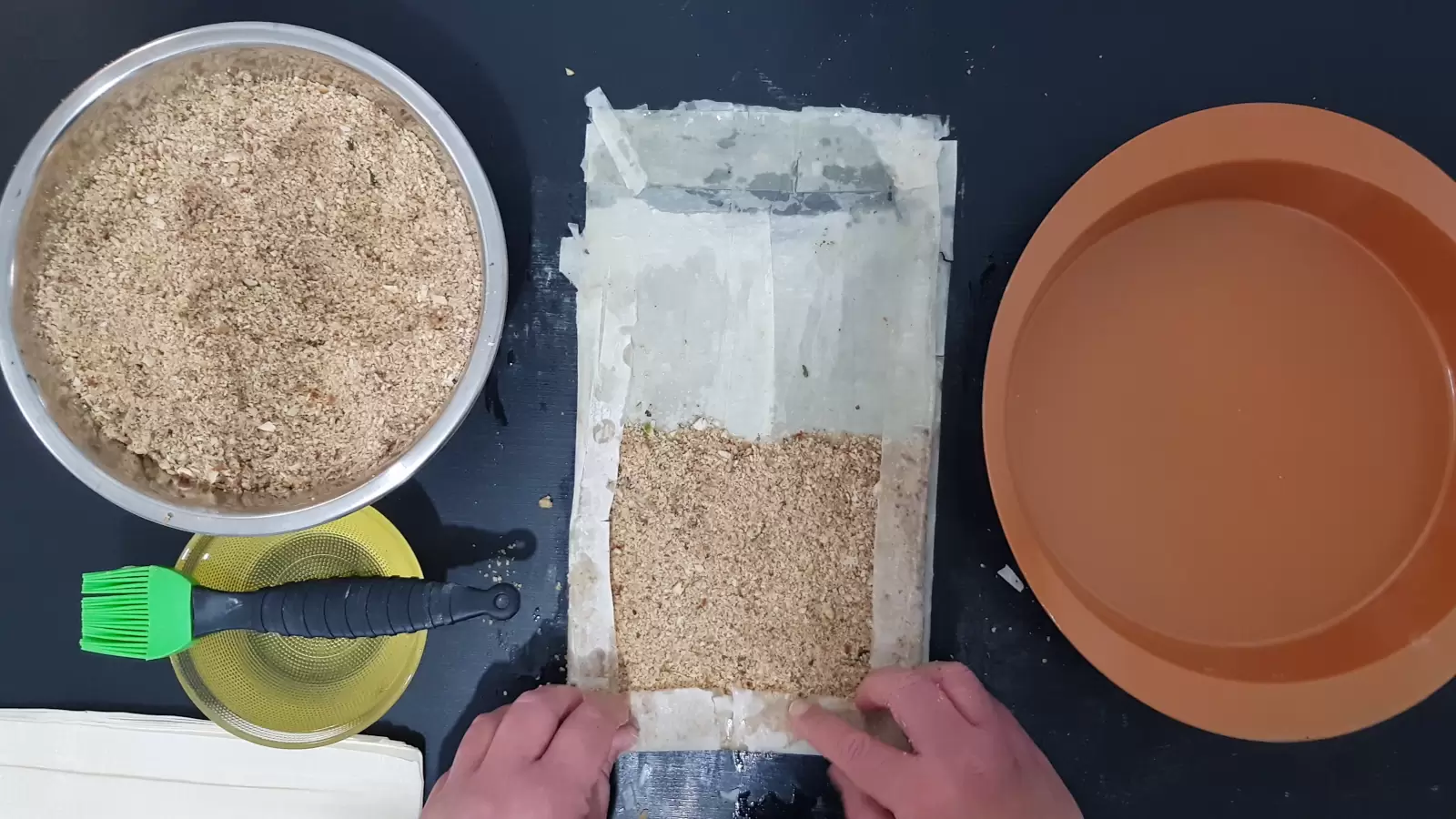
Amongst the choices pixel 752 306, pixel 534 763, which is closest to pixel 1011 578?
pixel 752 306

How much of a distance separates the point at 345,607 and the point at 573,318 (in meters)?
0.33

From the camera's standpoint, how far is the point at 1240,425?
78 cm

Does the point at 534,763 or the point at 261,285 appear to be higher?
the point at 261,285

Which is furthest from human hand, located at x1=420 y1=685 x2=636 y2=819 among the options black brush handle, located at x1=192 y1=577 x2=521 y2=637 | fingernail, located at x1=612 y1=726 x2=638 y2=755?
black brush handle, located at x1=192 y1=577 x2=521 y2=637

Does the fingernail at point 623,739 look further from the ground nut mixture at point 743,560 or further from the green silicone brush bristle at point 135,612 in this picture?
the green silicone brush bristle at point 135,612

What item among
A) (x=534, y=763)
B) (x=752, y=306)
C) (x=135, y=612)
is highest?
(x=752, y=306)

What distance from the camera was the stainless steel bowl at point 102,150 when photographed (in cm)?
64

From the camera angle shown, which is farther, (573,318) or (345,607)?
(573,318)

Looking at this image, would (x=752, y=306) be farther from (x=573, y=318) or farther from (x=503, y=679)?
(x=503, y=679)

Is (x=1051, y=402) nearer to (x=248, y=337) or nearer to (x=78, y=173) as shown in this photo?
(x=248, y=337)

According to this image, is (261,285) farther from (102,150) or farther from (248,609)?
(248,609)

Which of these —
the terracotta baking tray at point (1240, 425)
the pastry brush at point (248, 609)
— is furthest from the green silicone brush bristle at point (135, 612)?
the terracotta baking tray at point (1240, 425)

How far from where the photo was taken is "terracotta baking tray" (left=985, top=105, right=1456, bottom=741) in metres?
0.76

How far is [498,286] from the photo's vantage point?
0.67 meters
